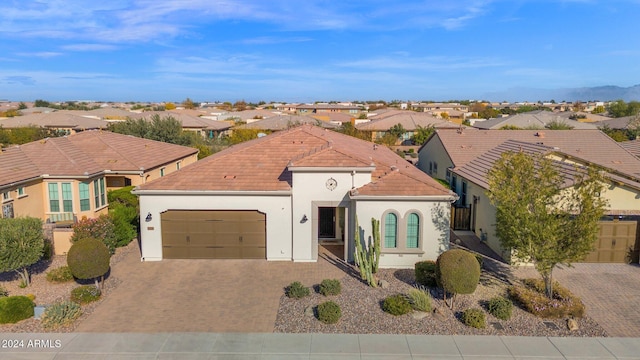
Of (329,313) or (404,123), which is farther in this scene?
(404,123)

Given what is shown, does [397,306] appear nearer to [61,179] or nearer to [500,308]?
[500,308]

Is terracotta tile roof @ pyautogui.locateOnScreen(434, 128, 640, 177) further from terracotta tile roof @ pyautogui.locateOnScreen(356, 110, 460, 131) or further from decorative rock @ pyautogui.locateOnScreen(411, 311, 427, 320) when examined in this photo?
terracotta tile roof @ pyautogui.locateOnScreen(356, 110, 460, 131)

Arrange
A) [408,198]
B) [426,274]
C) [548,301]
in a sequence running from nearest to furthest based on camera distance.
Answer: [548,301] < [426,274] < [408,198]

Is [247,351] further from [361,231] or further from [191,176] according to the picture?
[191,176]

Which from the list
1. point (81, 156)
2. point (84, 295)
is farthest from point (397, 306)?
point (81, 156)

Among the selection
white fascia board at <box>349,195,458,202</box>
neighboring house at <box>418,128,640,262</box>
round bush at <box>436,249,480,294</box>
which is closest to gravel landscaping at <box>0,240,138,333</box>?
white fascia board at <box>349,195,458,202</box>

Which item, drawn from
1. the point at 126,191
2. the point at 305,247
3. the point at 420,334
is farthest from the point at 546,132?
the point at 126,191
